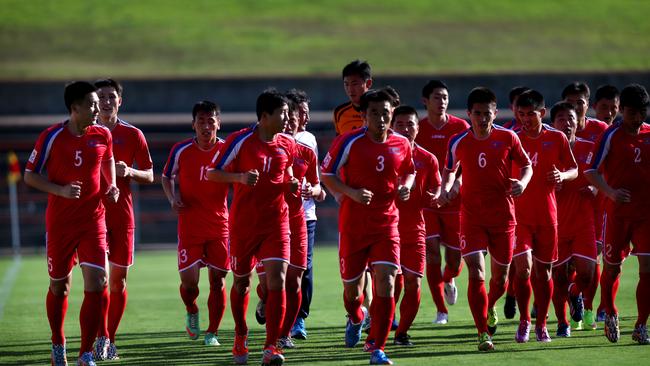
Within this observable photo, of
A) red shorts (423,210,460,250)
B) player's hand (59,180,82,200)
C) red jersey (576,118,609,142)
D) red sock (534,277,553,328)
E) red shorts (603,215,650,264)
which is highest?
red jersey (576,118,609,142)

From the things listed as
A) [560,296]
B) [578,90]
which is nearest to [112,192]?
[560,296]

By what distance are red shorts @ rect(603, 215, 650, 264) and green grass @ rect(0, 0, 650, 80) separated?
2927 cm

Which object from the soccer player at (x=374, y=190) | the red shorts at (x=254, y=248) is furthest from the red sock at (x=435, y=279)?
the red shorts at (x=254, y=248)

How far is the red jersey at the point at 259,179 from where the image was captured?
9828 millimetres

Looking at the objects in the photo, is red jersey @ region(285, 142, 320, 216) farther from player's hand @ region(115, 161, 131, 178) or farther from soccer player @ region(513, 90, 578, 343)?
soccer player @ region(513, 90, 578, 343)

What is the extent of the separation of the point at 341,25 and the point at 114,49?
9.59m

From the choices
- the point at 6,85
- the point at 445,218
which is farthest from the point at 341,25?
the point at 445,218

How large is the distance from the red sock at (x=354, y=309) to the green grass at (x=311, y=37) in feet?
94.9

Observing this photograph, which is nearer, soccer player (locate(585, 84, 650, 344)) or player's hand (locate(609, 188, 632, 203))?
player's hand (locate(609, 188, 632, 203))

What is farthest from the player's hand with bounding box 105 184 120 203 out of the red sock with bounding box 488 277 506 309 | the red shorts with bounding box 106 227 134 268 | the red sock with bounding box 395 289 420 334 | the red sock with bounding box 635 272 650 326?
the red sock with bounding box 635 272 650 326

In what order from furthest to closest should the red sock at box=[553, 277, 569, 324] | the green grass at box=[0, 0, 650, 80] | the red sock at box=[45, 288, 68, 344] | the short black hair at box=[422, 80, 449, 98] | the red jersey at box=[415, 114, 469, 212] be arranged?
1. the green grass at box=[0, 0, 650, 80]
2. the red jersey at box=[415, 114, 469, 212]
3. the short black hair at box=[422, 80, 449, 98]
4. the red sock at box=[553, 277, 569, 324]
5. the red sock at box=[45, 288, 68, 344]

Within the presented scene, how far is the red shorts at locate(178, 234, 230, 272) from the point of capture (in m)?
11.6

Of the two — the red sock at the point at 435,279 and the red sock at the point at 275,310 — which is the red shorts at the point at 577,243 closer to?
the red sock at the point at 435,279

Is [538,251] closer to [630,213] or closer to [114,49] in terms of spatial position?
[630,213]
